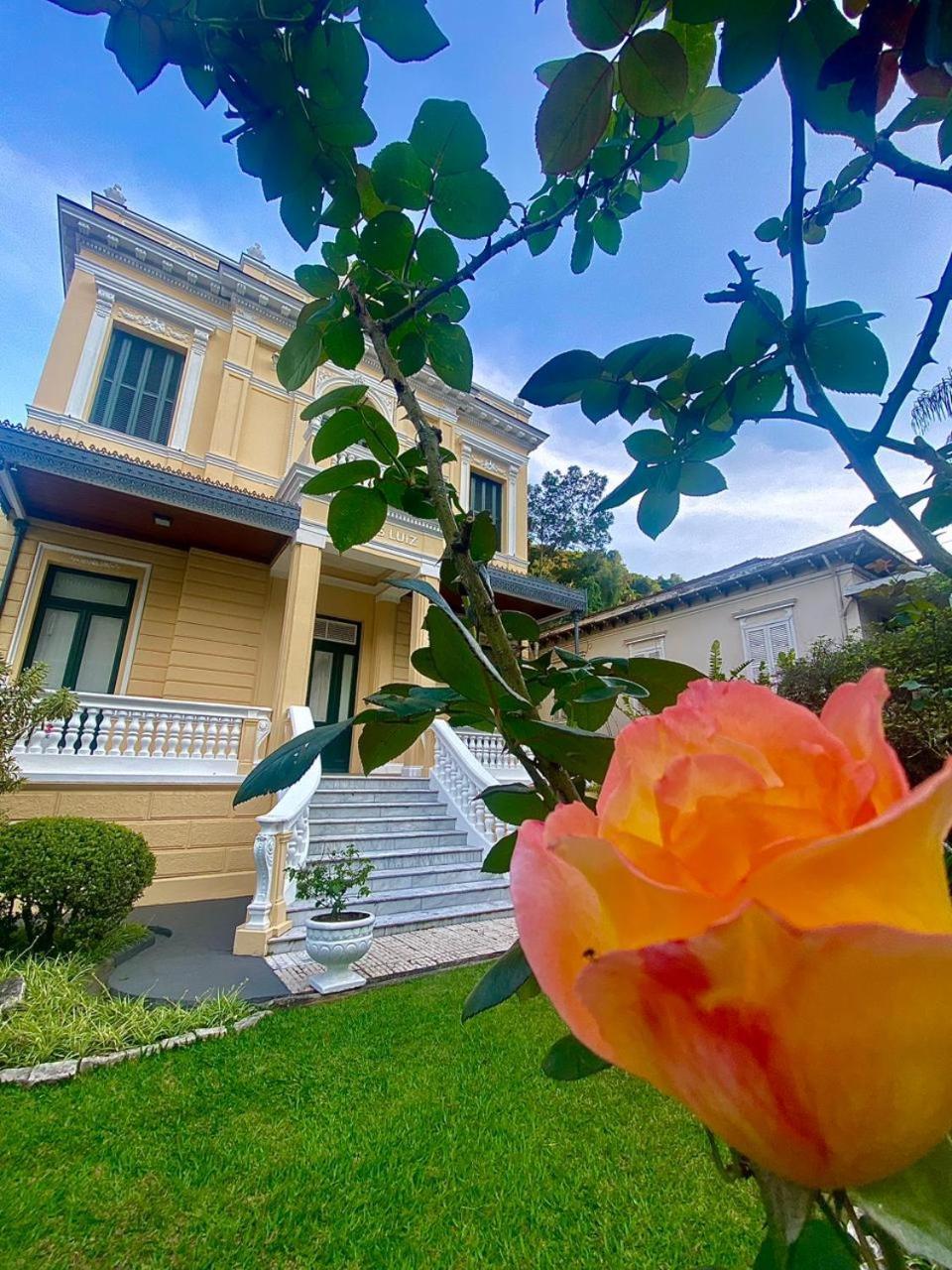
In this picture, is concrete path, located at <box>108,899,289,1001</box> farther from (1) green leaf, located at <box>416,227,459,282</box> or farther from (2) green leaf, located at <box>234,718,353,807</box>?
(1) green leaf, located at <box>416,227,459,282</box>

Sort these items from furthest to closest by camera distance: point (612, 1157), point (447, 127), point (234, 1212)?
point (612, 1157) < point (234, 1212) < point (447, 127)

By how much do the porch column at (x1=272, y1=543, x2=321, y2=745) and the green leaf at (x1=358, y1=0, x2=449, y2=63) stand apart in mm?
6567

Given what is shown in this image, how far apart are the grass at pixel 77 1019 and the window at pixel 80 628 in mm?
4041

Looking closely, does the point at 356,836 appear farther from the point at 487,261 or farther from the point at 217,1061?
the point at 487,261

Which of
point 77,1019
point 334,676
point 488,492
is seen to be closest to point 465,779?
point 334,676

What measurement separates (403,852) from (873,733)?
6199 mm

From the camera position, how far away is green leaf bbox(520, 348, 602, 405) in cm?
56

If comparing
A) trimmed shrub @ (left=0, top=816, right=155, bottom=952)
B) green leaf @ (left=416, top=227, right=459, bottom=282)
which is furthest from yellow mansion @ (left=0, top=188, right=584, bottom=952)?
green leaf @ (left=416, top=227, right=459, bottom=282)

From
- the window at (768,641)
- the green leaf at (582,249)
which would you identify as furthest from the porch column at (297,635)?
the window at (768,641)

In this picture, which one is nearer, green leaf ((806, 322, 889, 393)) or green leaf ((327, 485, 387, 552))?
green leaf ((806, 322, 889, 393))

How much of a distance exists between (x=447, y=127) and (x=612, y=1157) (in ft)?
9.94

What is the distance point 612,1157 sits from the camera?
216cm

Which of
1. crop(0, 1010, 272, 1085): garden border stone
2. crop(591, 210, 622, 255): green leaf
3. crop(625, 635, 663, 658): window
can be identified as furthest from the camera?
crop(625, 635, 663, 658): window

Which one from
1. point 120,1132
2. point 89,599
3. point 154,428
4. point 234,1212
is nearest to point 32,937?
point 120,1132
